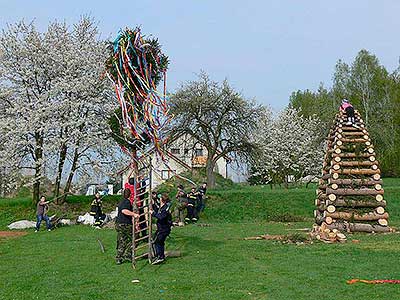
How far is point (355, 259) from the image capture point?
12.3 meters

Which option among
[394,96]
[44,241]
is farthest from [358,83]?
[44,241]

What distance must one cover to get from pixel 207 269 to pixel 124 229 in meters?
2.38

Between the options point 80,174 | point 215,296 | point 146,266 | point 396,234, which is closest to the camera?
point 215,296

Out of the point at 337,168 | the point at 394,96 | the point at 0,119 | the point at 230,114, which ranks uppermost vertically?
the point at 394,96

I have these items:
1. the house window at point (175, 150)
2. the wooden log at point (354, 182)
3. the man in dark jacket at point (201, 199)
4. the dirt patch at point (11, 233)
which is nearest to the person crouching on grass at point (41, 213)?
the dirt patch at point (11, 233)

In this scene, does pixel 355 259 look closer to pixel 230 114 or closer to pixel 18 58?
pixel 18 58

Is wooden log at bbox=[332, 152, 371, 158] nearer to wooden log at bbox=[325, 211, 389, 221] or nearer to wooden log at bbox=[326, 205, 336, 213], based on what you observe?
wooden log at bbox=[326, 205, 336, 213]

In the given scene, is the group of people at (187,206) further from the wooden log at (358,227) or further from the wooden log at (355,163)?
the wooden log at (355,163)

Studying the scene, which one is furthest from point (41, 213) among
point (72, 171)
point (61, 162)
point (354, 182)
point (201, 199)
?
point (354, 182)

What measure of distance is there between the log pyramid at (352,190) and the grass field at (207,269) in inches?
41.1

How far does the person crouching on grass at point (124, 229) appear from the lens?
12.7m

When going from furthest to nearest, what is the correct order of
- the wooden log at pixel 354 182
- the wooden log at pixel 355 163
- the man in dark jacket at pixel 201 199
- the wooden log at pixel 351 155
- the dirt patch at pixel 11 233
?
1. the man in dark jacket at pixel 201 199
2. the dirt patch at pixel 11 233
3. the wooden log at pixel 351 155
4. the wooden log at pixel 355 163
5. the wooden log at pixel 354 182

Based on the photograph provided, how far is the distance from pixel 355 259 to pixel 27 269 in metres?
7.53

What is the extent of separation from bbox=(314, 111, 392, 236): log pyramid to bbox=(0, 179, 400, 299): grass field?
104 cm
